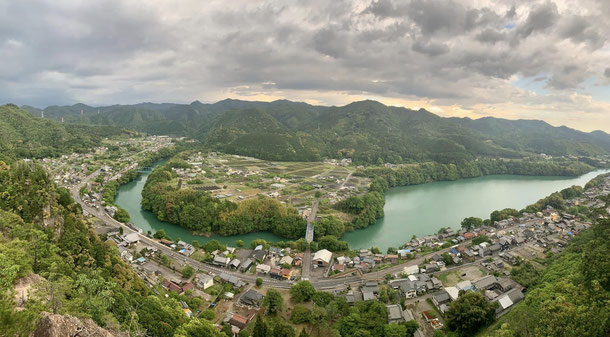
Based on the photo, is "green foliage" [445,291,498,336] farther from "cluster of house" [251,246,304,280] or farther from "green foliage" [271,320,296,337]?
"cluster of house" [251,246,304,280]

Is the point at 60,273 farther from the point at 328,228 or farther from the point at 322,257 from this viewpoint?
the point at 328,228

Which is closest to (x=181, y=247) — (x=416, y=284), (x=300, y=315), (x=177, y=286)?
(x=177, y=286)

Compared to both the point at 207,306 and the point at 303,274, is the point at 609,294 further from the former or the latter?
the point at 207,306

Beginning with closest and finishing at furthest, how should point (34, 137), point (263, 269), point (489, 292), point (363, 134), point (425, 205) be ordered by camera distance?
point (489, 292) < point (263, 269) < point (425, 205) < point (34, 137) < point (363, 134)

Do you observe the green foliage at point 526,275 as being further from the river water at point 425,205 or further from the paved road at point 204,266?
the paved road at point 204,266

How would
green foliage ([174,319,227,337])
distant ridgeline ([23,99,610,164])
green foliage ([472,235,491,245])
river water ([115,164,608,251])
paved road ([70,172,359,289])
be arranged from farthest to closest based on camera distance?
1. distant ridgeline ([23,99,610,164])
2. river water ([115,164,608,251])
3. green foliage ([472,235,491,245])
4. paved road ([70,172,359,289])
5. green foliage ([174,319,227,337])

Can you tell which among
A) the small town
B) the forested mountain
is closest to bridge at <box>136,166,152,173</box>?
the forested mountain
